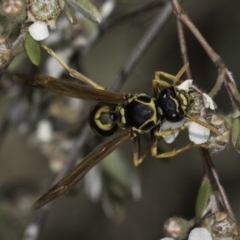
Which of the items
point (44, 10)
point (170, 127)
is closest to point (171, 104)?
point (170, 127)

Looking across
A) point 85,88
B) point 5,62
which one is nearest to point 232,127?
point 85,88

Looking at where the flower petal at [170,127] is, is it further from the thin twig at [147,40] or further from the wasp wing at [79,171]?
the thin twig at [147,40]

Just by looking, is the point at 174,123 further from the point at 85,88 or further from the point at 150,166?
the point at 150,166

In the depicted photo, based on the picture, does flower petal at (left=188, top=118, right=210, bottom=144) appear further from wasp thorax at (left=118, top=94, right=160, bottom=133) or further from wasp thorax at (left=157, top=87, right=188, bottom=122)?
wasp thorax at (left=118, top=94, right=160, bottom=133)

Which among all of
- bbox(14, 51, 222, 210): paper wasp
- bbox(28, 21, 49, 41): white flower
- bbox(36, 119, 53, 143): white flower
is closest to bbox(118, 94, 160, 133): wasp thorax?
bbox(14, 51, 222, 210): paper wasp

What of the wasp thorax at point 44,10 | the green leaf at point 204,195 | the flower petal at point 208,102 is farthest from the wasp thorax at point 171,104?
the wasp thorax at point 44,10

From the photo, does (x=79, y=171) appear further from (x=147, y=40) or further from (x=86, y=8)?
(x=147, y=40)
